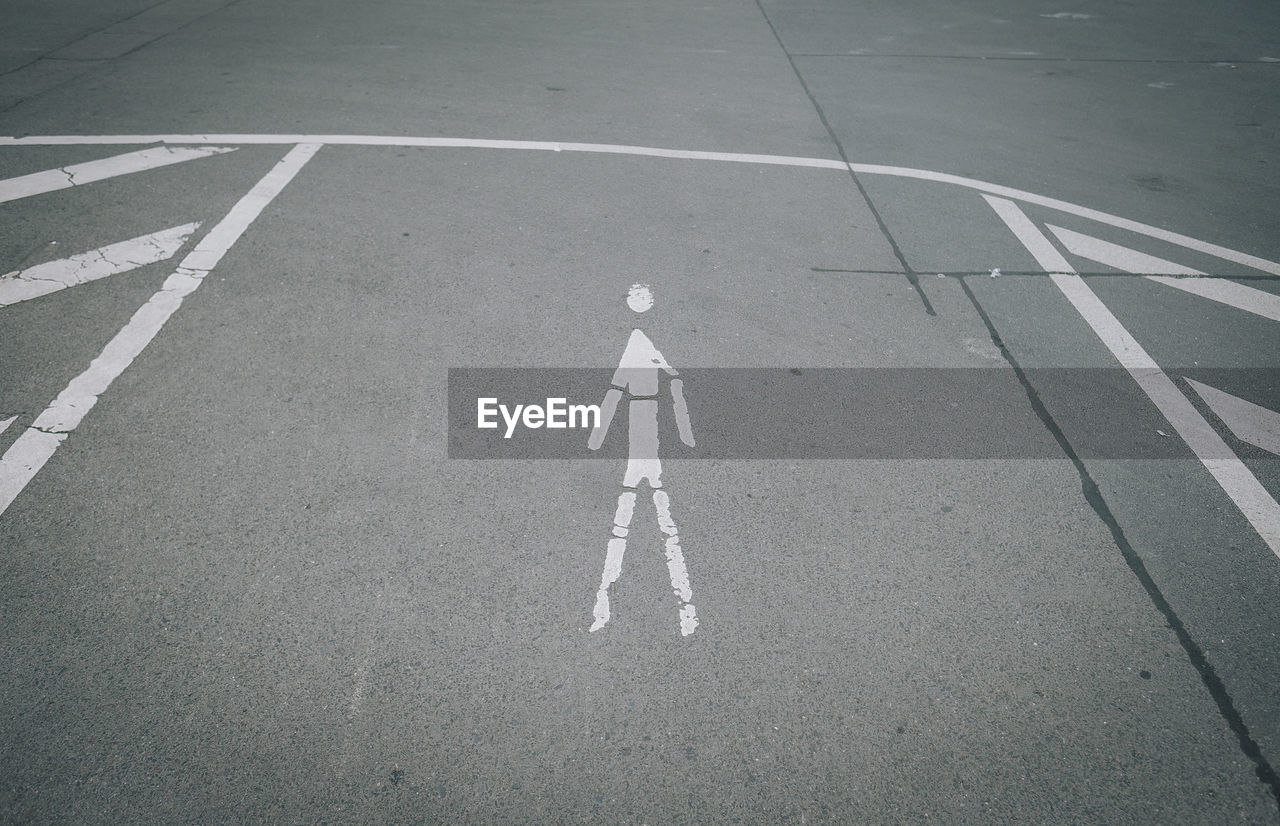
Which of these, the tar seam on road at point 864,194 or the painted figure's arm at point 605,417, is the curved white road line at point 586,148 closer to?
the tar seam on road at point 864,194

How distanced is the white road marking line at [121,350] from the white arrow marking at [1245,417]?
696 cm

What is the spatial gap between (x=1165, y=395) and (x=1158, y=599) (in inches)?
73.6


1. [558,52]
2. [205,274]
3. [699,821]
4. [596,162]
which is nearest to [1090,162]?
[596,162]

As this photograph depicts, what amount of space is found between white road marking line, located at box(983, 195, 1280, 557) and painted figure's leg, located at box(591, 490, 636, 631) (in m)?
3.34

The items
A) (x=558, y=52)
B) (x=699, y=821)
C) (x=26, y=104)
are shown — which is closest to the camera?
(x=699, y=821)

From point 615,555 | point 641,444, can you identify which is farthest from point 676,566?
point 641,444

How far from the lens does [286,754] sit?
2.81 meters

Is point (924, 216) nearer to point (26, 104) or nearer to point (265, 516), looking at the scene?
point (265, 516)

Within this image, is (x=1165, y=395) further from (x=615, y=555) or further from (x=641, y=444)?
(x=615, y=555)

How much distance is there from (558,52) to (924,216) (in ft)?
22.3

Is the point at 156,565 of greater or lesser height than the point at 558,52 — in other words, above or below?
below

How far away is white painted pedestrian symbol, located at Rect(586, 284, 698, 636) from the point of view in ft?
11.4

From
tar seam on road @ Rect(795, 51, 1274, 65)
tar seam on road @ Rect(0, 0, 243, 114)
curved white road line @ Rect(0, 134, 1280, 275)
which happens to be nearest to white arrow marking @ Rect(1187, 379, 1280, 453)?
curved white road line @ Rect(0, 134, 1280, 275)

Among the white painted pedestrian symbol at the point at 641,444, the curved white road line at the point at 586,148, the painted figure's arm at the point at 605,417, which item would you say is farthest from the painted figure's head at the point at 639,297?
the curved white road line at the point at 586,148
